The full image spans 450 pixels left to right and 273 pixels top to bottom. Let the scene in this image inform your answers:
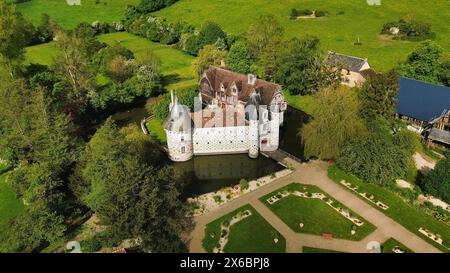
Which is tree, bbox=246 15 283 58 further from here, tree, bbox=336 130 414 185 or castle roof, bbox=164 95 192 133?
tree, bbox=336 130 414 185

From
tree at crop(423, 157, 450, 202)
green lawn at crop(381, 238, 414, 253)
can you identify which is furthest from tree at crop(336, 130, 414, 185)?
green lawn at crop(381, 238, 414, 253)

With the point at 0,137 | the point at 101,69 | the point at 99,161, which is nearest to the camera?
the point at 99,161

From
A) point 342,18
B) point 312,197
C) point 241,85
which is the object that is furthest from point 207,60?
point 342,18

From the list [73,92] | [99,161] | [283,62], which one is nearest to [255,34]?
[283,62]

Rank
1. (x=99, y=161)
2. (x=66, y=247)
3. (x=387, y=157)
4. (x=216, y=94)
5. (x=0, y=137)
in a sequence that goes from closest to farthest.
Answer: (x=66, y=247) < (x=99, y=161) < (x=387, y=157) < (x=0, y=137) < (x=216, y=94)

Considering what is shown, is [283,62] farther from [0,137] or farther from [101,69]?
[0,137]

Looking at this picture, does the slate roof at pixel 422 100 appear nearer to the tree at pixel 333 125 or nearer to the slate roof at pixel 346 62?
the slate roof at pixel 346 62
